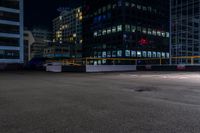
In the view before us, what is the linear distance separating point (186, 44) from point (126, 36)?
3035 cm

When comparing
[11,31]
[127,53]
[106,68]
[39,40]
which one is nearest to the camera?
[106,68]

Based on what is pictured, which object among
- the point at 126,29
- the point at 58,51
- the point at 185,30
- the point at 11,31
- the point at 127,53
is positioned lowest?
the point at 127,53

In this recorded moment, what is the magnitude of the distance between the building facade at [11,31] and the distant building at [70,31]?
2196 inches

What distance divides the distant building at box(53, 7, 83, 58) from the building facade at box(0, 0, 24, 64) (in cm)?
5577

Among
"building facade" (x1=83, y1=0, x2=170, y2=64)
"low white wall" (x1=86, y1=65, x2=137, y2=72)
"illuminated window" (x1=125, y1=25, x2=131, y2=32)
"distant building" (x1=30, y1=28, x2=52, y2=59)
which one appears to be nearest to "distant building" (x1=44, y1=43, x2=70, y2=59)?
"building facade" (x1=83, y1=0, x2=170, y2=64)

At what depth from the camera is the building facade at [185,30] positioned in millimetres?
45719

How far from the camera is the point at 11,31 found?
201 feet

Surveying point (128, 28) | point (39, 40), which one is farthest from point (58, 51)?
point (39, 40)

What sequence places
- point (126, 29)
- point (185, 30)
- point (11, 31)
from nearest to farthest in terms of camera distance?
point (185, 30), point (11, 31), point (126, 29)

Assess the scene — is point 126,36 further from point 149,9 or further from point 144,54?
point 149,9

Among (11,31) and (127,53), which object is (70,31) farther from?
(11,31)

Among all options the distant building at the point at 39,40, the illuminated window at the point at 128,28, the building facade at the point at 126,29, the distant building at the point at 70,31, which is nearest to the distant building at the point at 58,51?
the distant building at the point at 70,31

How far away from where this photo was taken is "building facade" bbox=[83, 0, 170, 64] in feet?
250

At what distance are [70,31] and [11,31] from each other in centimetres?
9253
